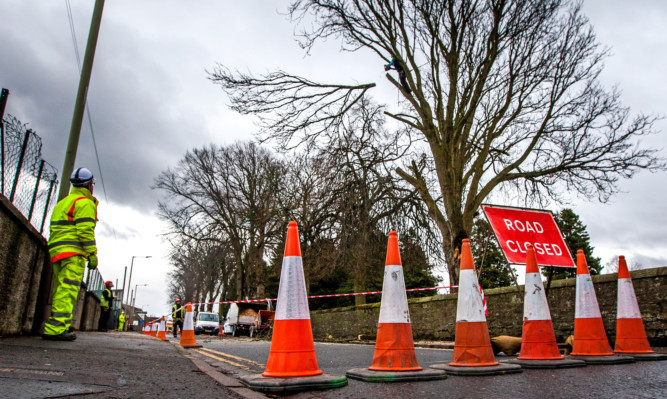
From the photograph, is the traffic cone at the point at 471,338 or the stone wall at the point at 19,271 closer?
the traffic cone at the point at 471,338

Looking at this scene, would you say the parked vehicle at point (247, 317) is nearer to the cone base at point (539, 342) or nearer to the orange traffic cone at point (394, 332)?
the cone base at point (539, 342)

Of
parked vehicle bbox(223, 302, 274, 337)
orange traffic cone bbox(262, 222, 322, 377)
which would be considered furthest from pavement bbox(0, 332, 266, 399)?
parked vehicle bbox(223, 302, 274, 337)

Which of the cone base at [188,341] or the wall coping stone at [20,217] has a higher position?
the wall coping stone at [20,217]

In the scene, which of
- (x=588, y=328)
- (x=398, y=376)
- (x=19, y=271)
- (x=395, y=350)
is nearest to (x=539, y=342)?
(x=588, y=328)

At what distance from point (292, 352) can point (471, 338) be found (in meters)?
1.78

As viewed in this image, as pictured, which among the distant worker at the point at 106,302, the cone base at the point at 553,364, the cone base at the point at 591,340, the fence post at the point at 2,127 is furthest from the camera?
the distant worker at the point at 106,302

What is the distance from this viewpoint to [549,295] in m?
8.33

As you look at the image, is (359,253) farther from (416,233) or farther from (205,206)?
(205,206)

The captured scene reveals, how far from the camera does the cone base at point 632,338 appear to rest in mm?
5457

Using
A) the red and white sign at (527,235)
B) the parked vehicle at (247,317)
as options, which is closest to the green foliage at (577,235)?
the parked vehicle at (247,317)

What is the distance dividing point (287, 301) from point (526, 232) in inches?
212

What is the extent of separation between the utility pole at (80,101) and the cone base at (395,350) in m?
6.12

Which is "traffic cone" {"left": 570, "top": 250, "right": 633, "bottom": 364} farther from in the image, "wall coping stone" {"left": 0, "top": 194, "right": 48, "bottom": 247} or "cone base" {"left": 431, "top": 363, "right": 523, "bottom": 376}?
"wall coping stone" {"left": 0, "top": 194, "right": 48, "bottom": 247}

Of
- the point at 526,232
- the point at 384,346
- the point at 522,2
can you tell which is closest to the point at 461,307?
the point at 384,346
